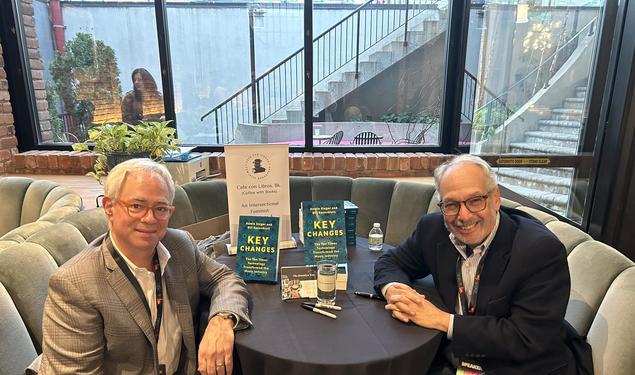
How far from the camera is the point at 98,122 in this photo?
11.2 feet

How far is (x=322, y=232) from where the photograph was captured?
5.21 feet

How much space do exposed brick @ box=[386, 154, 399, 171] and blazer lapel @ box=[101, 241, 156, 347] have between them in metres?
2.29

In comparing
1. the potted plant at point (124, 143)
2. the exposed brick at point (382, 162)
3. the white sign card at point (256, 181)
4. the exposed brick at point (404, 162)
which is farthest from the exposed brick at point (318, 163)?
the white sign card at point (256, 181)

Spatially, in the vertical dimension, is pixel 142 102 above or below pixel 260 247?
above

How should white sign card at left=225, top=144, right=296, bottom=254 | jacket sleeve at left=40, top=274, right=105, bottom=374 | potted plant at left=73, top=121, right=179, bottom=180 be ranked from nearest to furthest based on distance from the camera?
1. jacket sleeve at left=40, top=274, right=105, bottom=374
2. white sign card at left=225, top=144, right=296, bottom=254
3. potted plant at left=73, top=121, right=179, bottom=180

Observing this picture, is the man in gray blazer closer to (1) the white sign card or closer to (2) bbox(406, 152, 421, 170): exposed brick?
(1) the white sign card

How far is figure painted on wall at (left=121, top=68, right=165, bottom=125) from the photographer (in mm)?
3303

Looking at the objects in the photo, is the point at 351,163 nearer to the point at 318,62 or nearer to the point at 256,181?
the point at 318,62

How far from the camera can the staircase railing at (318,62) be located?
10.8ft

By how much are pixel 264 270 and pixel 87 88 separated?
2.75m

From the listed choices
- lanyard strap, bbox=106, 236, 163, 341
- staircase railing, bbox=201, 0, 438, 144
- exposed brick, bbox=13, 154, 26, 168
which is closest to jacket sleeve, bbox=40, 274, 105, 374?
lanyard strap, bbox=106, 236, 163, 341

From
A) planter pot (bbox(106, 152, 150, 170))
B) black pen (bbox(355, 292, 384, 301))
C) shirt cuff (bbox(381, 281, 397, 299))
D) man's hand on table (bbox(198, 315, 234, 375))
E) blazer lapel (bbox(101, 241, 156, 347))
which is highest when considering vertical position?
planter pot (bbox(106, 152, 150, 170))

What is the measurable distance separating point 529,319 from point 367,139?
2398 mm

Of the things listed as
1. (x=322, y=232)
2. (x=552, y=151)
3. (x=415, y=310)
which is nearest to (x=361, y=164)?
(x=552, y=151)
